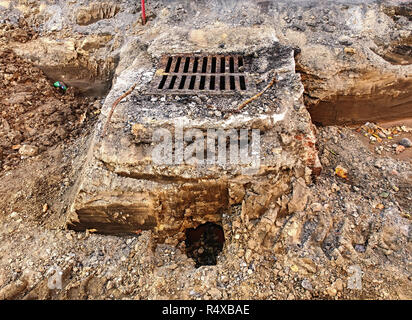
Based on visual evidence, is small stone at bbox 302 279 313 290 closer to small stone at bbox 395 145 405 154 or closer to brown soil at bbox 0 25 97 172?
small stone at bbox 395 145 405 154

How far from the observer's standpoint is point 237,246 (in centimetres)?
260

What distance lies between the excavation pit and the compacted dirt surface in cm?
1

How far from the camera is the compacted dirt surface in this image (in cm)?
240

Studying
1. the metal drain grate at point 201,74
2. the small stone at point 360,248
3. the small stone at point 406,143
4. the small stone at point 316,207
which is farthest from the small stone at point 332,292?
the small stone at point 406,143

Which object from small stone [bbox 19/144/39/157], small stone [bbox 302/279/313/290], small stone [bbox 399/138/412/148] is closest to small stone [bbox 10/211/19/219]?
small stone [bbox 19/144/39/157]

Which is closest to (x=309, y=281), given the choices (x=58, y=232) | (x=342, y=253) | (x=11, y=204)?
(x=342, y=253)

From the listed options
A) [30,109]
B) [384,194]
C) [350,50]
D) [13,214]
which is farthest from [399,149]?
[30,109]

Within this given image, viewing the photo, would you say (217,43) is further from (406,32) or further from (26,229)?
(26,229)

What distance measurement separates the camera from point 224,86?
3066 mm

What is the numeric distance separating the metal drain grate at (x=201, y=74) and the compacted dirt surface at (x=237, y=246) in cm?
120

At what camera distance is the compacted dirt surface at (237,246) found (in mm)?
2402

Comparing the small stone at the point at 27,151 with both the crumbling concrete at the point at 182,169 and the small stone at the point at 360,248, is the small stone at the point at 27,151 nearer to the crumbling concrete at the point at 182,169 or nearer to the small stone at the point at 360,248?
the crumbling concrete at the point at 182,169

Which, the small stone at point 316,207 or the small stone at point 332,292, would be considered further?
the small stone at point 316,207

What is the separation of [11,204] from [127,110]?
5.19 ft
